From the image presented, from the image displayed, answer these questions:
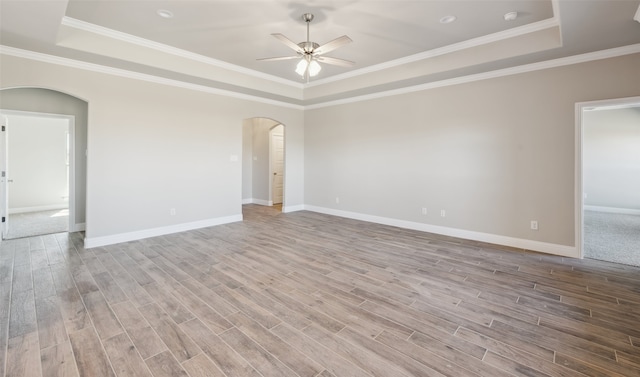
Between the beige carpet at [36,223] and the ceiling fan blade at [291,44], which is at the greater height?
the ceiling fan blade at [291,44]

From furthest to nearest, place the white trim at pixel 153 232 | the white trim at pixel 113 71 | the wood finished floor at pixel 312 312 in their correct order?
the white trim at pixel 153 232
the white trim at pixel 113 71
the wood finished floor at pixel 312 312

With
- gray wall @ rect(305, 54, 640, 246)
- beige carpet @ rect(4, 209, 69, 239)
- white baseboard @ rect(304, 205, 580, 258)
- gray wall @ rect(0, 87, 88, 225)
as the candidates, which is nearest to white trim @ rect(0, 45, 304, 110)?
gray wall @ rect(0, 87, 88, 225)

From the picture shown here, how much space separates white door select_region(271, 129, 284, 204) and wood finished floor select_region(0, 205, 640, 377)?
4186 mm

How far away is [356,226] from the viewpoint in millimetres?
5781

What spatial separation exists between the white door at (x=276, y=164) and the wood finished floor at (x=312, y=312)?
4.19m

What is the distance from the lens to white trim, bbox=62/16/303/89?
3568 millimetres

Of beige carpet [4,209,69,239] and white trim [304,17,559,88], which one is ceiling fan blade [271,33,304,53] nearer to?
white trim [304,17,559,88]

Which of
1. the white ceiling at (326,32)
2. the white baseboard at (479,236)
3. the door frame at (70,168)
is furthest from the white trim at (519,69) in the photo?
the door frame at (70,168)

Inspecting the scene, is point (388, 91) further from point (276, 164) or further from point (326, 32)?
point (276, 164)

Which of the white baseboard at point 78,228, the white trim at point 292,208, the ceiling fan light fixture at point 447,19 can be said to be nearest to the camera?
the ceiling fan light fixture at point 447,19

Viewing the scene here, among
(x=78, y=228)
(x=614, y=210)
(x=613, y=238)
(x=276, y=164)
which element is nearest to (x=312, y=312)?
(x=78, y=228)

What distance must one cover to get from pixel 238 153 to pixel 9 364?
185 inches

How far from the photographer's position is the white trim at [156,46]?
140 inches

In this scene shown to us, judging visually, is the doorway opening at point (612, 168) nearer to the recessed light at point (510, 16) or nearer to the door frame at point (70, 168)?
the recessed light at point (510, 16)
